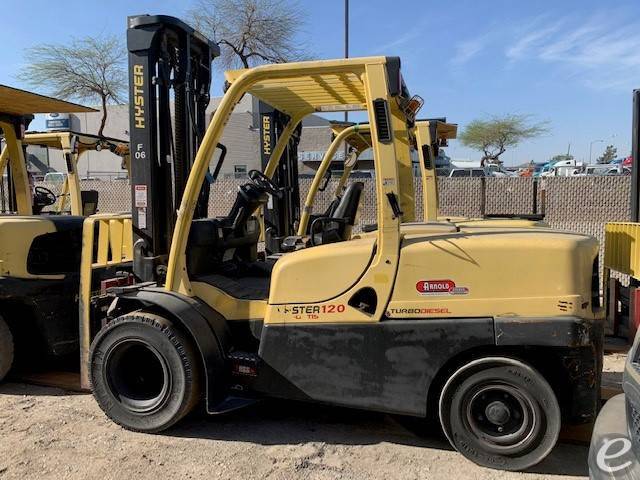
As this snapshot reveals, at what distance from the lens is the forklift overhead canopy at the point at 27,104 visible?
227 inches

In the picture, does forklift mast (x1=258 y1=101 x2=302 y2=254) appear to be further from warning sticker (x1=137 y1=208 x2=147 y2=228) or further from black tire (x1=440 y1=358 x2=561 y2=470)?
black tire (x1=440 y1=358 x2=561 y2=470)

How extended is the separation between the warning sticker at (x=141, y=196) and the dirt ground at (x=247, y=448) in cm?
169

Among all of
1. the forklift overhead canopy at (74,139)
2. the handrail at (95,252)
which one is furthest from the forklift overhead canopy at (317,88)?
the forklift overhead canopy at (74,139)

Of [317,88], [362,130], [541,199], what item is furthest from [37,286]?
[541,199]

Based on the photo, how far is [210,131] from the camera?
3857 millimetres

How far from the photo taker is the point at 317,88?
4.88m

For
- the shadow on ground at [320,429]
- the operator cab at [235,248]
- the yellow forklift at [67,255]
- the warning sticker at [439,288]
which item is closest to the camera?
the warning sticker at [439,288]

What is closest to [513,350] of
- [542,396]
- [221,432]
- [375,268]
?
[542,396]

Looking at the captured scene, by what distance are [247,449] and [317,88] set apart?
2.96 meters

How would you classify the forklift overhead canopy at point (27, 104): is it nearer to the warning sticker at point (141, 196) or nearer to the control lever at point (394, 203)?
the warning sticker at point (141, 196)

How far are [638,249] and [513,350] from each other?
2.99 meters

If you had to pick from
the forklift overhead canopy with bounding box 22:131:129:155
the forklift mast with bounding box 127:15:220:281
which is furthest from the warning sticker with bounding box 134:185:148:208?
the forklift overhead canopy with bounding box 22:131:129:155

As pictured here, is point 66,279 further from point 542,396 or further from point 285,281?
point 542,396

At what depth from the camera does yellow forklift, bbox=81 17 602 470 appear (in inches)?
135
